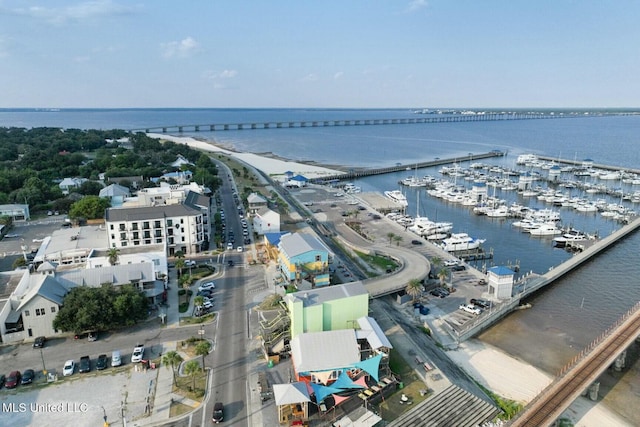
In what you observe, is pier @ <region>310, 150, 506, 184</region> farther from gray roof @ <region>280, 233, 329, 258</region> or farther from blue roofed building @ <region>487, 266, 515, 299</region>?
blue roofed building @ <region>487, 266, 515, 299</region>

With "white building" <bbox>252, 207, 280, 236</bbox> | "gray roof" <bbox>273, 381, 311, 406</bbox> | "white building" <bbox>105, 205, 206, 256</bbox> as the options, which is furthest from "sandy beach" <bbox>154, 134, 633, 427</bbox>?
"white building" <bbox>105, 205, 206, 256</bbox>

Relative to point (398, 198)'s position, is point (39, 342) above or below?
below

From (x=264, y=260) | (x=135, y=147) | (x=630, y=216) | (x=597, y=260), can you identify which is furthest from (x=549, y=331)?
(x=135, y=147)

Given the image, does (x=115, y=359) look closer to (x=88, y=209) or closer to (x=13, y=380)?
(x=13, y=380)

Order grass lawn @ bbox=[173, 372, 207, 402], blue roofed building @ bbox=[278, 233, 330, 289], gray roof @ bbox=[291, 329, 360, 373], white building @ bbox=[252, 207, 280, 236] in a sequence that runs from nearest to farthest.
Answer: grass lawn @ bbox=[173, 372, 207, 402] → gray roof @ bbox=[291, 329, 360, 373] → blue roofed building @ bbox=[278, 233, 330, 289] → white building @ bbox=[252, 207, 280, 236]

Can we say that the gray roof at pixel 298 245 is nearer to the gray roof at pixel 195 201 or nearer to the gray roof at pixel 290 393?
the gray roof at pixel 290 393

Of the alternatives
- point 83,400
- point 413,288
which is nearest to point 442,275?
point 413,288

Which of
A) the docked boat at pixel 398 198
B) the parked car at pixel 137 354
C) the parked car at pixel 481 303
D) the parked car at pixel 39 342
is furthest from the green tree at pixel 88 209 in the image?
the docked boat at pixel 398 198
